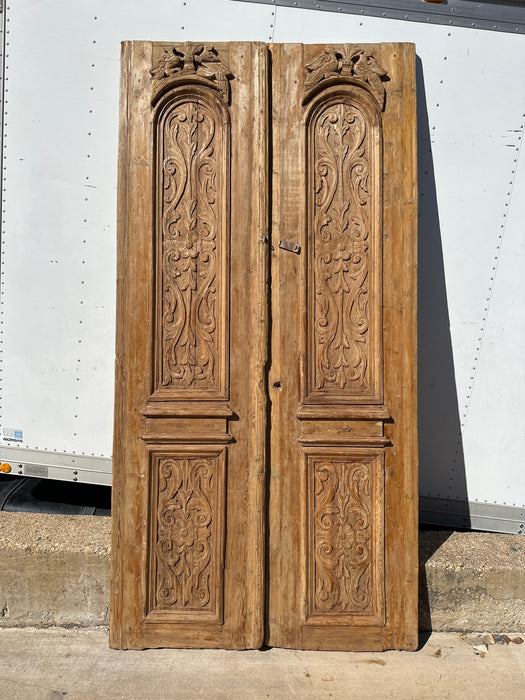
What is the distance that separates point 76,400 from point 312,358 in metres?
1.26

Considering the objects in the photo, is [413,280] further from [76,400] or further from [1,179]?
[1,179]

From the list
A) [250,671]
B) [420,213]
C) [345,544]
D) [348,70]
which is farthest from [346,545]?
Result: [348,70]

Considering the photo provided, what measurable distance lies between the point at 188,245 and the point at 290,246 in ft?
1.59

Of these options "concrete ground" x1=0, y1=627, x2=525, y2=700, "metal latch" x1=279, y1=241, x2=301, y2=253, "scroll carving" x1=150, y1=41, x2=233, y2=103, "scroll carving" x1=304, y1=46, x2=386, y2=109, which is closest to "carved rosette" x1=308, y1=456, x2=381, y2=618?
"concrete ground" x1=0, y1=627, x2=525, y2=700

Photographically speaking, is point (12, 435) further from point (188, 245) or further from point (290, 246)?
point (290, 246)

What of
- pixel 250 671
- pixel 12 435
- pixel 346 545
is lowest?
pixel 250 671

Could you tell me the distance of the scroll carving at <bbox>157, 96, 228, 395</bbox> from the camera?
245 centimetres

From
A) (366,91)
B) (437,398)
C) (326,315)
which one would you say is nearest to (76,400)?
(326,315)

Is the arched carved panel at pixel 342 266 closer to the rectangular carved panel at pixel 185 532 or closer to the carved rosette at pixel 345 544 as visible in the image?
the carved rosette at pixel 345 544

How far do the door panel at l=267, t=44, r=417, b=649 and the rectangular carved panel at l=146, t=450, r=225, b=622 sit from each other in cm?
28

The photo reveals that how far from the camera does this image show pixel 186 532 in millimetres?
2447

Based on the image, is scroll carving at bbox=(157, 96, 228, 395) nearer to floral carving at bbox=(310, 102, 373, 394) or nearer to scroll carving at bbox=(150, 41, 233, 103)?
scroll carving at bbox=(150, 41, 233, 103)

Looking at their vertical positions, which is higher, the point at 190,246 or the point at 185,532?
the point at 190,246

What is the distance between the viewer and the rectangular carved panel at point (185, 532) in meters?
2.44
